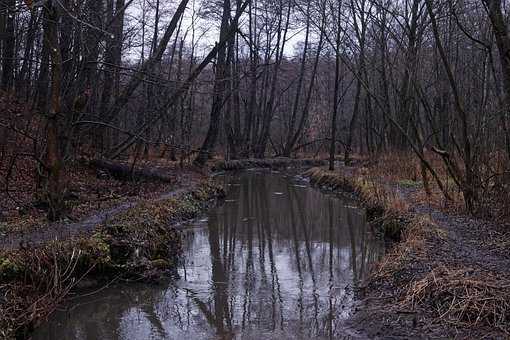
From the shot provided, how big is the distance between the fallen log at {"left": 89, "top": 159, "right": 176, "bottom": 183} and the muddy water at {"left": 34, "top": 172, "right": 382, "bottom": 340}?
11.3 ft

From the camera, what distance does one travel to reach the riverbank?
5426 mm

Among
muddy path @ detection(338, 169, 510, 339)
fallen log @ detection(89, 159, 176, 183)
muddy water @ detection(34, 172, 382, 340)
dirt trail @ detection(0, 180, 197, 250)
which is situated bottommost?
muddy water @ detection(34, 172, 382, 340)

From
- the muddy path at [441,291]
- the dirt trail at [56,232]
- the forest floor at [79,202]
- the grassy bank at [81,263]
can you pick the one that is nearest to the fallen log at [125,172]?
the forest floor at [79,202]

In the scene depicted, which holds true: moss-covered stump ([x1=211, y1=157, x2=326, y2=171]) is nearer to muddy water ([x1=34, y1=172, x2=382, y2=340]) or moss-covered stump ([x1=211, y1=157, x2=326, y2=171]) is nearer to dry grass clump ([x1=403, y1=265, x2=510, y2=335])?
muddy water ([x1=34, y1=172, x2=382, y2=340])

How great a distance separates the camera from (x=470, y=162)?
10.8m

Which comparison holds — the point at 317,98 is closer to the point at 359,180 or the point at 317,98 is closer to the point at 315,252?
the point at 359,180

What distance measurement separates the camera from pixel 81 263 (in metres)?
7.58

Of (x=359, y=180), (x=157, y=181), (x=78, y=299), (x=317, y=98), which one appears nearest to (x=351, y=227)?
(x=359, y=180)

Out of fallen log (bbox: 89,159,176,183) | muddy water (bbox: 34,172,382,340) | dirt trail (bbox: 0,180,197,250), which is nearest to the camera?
muddy water (bbox: 34,172,382,340)

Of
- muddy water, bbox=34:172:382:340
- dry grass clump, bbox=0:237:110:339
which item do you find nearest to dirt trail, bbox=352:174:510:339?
muddy water, bbox=34:172:382:340

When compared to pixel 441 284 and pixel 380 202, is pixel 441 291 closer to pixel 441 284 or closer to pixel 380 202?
pixel 441 284

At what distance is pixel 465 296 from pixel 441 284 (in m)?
0.43

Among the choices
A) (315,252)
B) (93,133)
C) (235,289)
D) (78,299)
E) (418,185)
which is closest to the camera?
(78,299)

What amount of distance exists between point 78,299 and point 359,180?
40.7 feet
